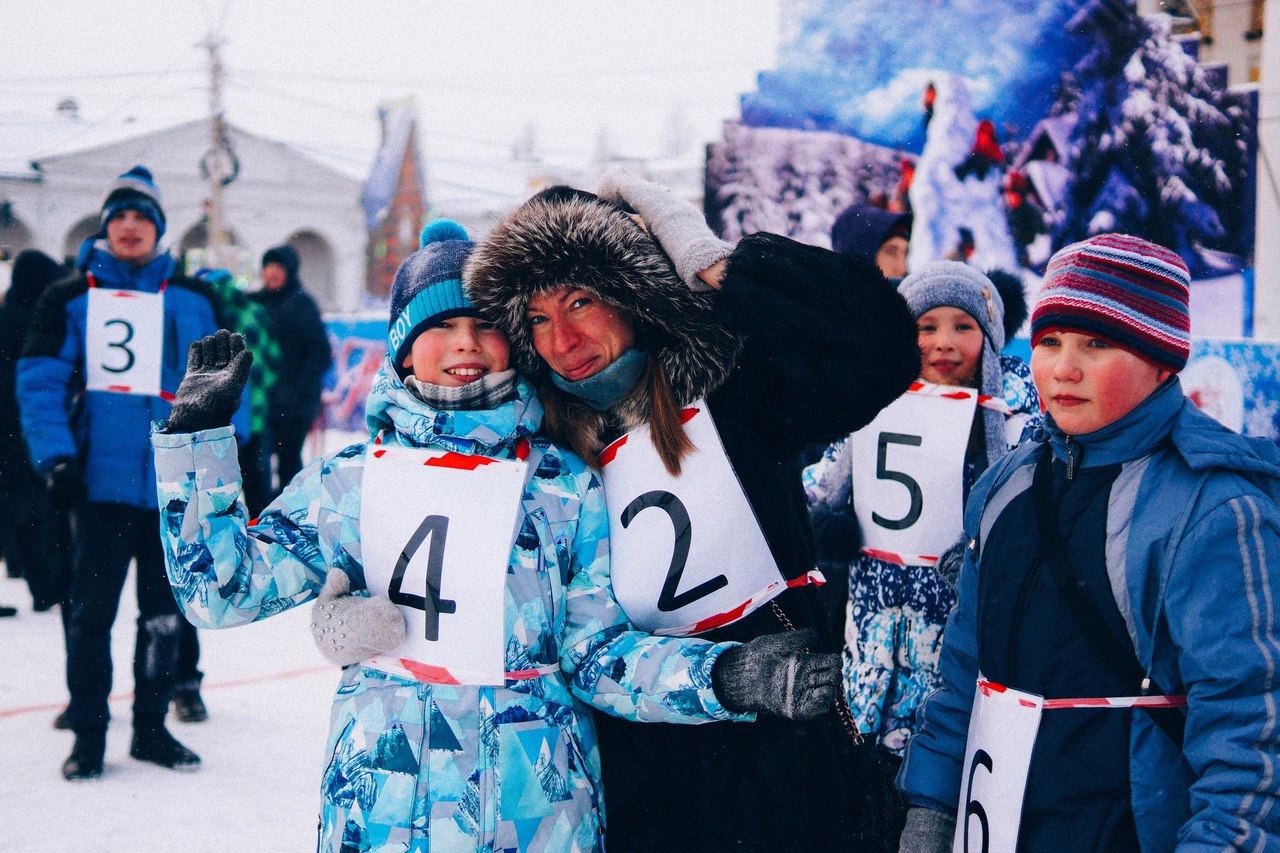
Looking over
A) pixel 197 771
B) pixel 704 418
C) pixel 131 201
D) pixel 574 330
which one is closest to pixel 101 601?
pixel 197 771

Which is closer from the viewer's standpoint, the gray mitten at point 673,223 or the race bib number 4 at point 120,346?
the gray mitten at point 673,223

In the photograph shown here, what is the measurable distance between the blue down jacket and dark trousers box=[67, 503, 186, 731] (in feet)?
10.8

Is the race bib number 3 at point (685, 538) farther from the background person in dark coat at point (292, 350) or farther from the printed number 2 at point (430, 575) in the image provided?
the background person in dark coat at point (292, 350)

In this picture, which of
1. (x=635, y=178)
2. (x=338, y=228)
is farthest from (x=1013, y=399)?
(x=338, y=228)

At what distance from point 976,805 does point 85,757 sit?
3301 mm

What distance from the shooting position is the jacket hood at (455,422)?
179 cm

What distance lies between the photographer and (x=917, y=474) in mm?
2693

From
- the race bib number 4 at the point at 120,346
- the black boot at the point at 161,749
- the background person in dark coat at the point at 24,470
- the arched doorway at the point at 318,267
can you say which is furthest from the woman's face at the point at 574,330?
the arched doorway at the point at 318,267

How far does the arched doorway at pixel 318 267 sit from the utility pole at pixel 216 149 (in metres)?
10.7

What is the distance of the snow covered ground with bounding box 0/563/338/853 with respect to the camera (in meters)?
3.35

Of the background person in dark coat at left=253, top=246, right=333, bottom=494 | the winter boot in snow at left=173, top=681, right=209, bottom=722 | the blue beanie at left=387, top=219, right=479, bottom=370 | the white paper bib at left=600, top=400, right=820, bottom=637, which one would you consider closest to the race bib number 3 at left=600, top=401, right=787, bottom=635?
the white paper bib at left=600, top=400, right=820, bottom=637

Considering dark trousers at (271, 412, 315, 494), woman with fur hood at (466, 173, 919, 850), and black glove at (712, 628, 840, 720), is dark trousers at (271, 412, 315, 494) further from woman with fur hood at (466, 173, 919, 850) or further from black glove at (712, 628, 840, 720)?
black glove at (712, 628, 840, 720)

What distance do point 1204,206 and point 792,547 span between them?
31.6 feet

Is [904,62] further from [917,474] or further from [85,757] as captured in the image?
[85,757]
